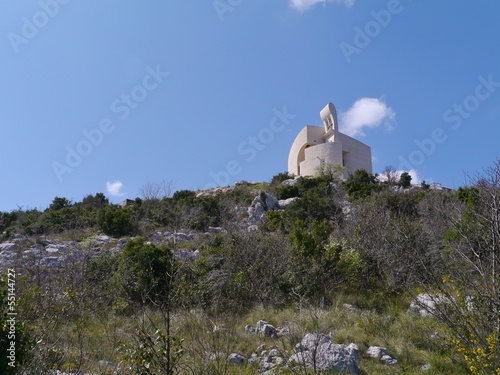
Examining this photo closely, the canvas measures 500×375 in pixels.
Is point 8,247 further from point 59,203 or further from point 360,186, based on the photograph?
point 360,186

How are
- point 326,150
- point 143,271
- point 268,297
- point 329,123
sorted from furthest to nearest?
point 329,123 → point 326,150 → point 143,271 → point 268,297

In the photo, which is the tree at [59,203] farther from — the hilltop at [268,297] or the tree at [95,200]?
the hilltop at [268,297]

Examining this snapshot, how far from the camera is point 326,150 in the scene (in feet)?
106

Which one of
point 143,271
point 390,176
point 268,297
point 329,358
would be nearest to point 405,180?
point 390,176

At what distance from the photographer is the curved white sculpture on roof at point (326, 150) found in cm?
3228

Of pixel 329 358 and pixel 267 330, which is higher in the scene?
pixel 267 330

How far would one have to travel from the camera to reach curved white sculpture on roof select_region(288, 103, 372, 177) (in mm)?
32281

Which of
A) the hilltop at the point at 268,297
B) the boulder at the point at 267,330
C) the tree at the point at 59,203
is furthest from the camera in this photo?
the tree at the point at 59,203

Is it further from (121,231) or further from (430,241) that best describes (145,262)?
(121,231)

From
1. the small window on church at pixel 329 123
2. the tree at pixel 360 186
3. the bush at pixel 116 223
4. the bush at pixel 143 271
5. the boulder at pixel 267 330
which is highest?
the small window on church at pixel 329 123

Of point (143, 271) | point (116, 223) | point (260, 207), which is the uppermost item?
point (260, 207)

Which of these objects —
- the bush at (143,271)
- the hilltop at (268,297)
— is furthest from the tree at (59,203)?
the bush at (143,271)

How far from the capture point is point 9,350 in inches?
128

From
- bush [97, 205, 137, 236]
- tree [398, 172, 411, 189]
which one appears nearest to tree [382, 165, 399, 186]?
tree [398, 172, 411, 189]
